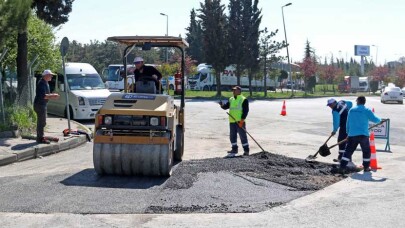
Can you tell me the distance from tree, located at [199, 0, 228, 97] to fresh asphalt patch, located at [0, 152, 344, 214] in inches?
1608

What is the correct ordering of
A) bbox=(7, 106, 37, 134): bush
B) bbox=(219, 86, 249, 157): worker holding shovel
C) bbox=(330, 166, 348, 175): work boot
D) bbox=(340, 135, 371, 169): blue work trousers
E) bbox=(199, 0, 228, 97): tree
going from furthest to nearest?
bbox=(199, 0, 228, 97): tree, bbox=(7, 106, 37, 134): bush, bbox=(219, 86, 249, 157): worker holding shovel, bbox=(340, 135, 371, 169): blue work trousers, bbox=(330, 166, 348, 175): work boot

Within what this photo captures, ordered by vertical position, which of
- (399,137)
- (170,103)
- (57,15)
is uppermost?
(57,15)

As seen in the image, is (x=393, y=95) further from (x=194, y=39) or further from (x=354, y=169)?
(x=194, y=39)

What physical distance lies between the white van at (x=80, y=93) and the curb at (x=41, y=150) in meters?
5.91

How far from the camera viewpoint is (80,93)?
71.9ft

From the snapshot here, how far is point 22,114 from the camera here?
53.2ft

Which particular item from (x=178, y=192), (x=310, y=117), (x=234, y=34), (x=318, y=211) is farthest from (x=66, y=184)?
(x=234, y=34)

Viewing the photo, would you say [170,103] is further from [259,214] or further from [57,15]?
[57,15]

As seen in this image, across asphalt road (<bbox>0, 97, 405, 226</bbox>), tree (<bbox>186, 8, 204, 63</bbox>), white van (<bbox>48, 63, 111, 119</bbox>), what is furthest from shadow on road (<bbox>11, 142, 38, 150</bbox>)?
tree (<bbox>186, 8, 204, 63</bbox>)

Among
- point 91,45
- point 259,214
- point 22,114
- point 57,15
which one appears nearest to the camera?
point 259,214

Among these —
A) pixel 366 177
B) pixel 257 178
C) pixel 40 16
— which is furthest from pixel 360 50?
pixel 257 178

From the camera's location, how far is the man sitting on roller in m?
11.5

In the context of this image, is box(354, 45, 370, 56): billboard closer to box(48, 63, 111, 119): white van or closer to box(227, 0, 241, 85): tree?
box(227, 0, 241, 85): tree

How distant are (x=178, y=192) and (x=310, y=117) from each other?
19298 millimetres
